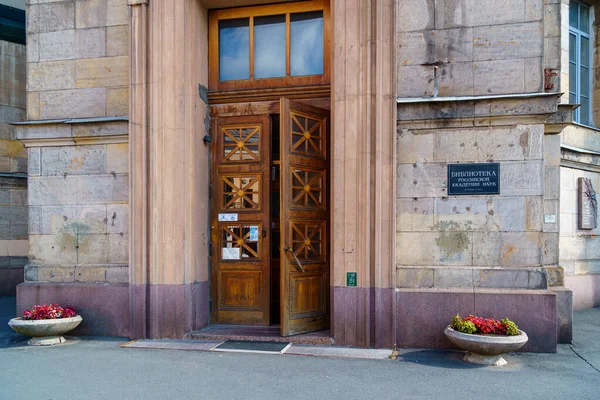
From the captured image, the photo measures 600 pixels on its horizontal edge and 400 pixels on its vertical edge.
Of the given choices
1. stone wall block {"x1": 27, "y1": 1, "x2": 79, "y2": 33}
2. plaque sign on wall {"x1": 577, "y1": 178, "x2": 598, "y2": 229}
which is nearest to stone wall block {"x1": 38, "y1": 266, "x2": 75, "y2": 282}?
stone wall block {"x1": 27, "y1": 1, "x2": 79, "y2": 33}

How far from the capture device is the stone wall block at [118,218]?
323 inches

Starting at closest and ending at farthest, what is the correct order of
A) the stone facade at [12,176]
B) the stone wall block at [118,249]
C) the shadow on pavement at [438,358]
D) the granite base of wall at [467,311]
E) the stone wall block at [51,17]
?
the shadow on pavement at [438,358]
the granite base of wall at [467,311]
the stone wall block at [118,249]
the stone wall block at [51,17]
the stone facade at [12,176]

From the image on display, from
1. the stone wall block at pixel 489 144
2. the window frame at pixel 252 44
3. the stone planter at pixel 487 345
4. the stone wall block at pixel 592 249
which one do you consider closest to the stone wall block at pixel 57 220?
the window frame at pixel 252 44

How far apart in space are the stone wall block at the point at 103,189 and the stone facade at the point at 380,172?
24 mm

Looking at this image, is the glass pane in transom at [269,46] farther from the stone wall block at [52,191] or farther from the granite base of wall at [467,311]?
the granite base of wall at [467,311]

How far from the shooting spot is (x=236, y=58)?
28.4ft

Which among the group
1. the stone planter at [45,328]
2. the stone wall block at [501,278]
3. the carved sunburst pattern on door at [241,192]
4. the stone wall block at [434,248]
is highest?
the carved sunburst pattern on door at [241,192]

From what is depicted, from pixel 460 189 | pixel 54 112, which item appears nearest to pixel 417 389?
pixel 460 189

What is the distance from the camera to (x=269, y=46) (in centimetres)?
851

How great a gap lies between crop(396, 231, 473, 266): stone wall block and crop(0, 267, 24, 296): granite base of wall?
9840 millimetres

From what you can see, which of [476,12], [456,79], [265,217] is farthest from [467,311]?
[476,12]

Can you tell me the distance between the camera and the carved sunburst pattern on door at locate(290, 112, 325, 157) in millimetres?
7836

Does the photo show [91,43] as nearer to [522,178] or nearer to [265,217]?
[265,217]

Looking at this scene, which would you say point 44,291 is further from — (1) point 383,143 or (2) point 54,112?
(1) point 383,143
